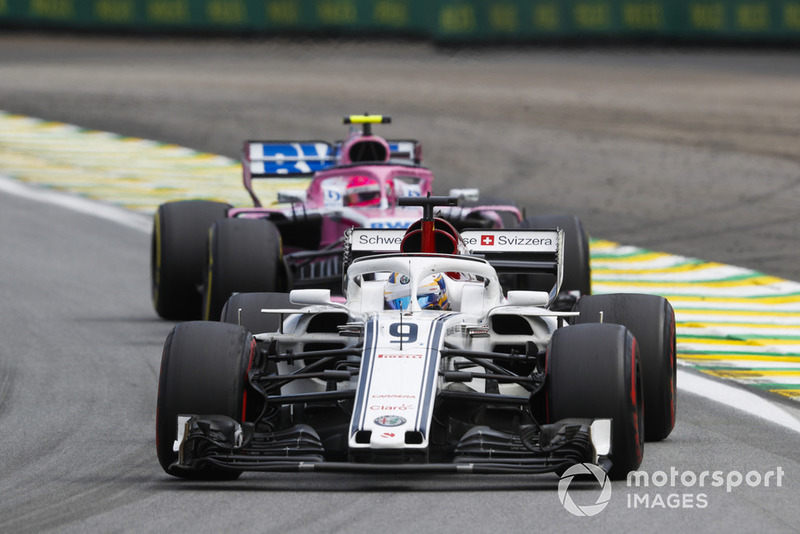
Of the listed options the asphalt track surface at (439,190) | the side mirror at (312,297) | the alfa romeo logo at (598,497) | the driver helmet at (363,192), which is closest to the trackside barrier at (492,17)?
the asphalt track surface at (439,190)

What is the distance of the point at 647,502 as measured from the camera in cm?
848

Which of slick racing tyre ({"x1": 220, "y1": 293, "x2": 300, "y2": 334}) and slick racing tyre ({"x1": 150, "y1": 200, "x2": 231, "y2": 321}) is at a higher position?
slick racing tyre ({"x1": 220, "y1": 293, "x2": 300, "y2": 334})

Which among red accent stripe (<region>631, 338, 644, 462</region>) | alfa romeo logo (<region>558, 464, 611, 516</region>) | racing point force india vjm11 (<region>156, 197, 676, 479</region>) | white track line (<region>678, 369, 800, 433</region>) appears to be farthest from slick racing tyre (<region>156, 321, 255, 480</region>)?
white track line (<region>678, 369, 800, 433</region>)

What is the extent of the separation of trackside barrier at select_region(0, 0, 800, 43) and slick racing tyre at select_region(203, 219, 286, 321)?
85.0 feet

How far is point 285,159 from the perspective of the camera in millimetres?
17688

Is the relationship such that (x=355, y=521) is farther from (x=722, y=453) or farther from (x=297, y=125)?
(x=297, y=125)

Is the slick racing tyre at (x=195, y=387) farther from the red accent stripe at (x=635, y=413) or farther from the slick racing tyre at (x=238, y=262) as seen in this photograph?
the slick racing tyre at (x=238, y=262)

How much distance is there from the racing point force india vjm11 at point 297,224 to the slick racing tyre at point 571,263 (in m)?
0.01

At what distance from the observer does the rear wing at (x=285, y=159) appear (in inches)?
693

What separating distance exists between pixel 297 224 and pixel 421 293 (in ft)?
20.9

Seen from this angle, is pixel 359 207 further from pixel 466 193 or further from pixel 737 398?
pixel 737 398

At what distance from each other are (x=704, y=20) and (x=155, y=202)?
20359 mm

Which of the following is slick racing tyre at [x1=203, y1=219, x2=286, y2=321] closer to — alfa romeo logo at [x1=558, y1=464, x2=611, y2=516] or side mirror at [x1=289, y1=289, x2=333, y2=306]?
side mirror at [x1=289, y1=289, x2=333, y2=306]

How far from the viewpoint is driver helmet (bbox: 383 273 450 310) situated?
10.2 metres
